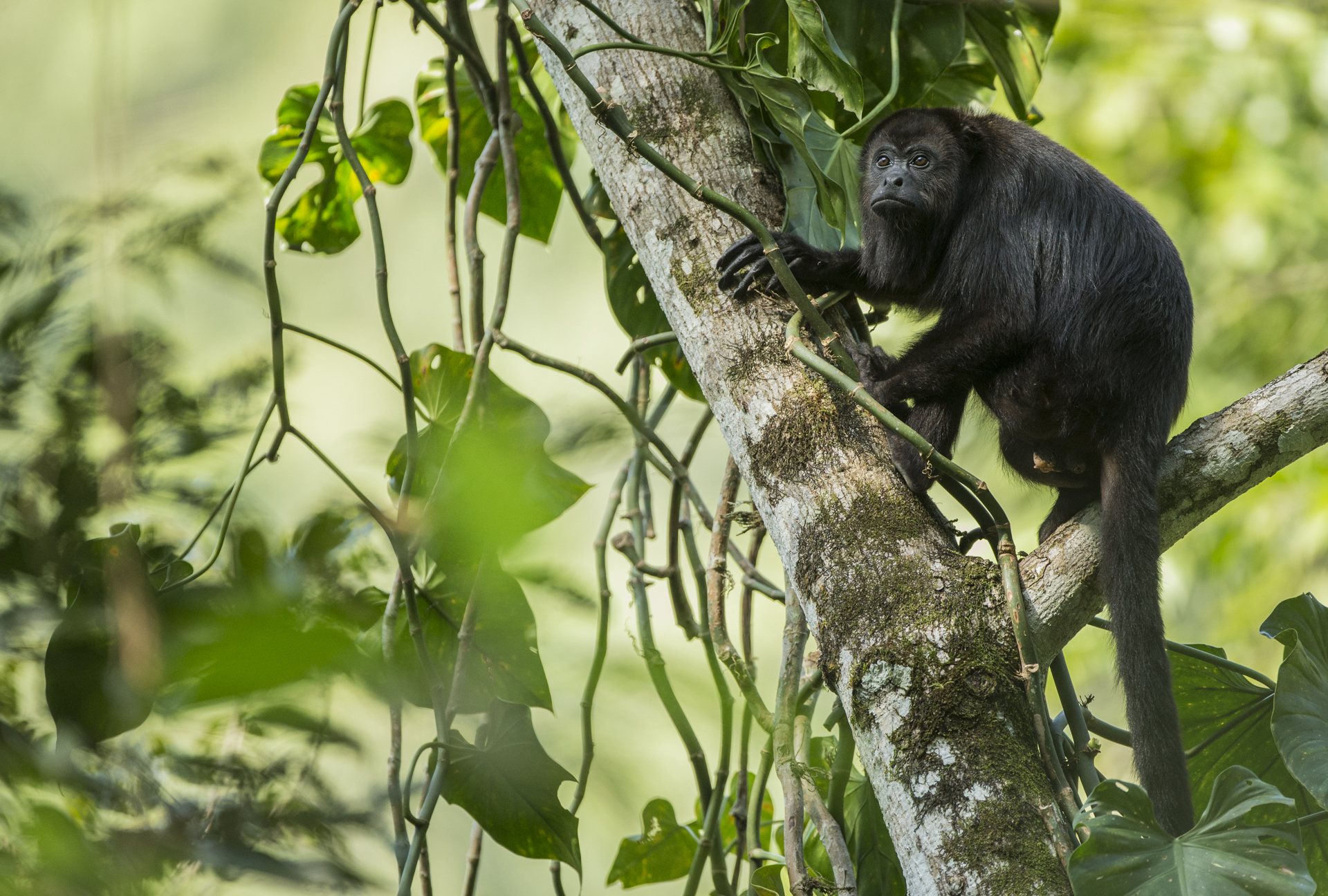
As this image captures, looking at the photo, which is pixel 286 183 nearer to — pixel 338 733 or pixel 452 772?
pixel 452 772

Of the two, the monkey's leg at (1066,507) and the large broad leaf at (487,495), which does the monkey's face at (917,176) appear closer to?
the monkey's leg at (1066,507)

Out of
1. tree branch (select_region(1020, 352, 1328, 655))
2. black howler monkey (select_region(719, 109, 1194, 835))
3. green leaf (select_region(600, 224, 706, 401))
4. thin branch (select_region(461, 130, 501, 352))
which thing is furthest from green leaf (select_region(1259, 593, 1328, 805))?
thin branch (select_region(461, 130, 501, 352))

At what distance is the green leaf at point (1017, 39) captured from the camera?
7.91 feet

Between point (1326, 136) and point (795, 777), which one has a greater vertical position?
point (1326, 136)

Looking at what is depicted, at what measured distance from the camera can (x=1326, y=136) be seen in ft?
22.6

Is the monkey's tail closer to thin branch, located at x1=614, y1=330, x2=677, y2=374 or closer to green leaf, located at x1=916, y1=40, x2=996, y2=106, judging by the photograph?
thin branch, located at x1=614, y1=330, x2=677, y2=374

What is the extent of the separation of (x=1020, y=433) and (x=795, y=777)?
3.03ft

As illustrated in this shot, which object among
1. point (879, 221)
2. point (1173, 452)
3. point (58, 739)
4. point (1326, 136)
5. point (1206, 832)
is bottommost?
point (58, 739)

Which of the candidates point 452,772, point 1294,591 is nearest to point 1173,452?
point 452,772

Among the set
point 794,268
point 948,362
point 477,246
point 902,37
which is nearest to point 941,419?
point 948,362

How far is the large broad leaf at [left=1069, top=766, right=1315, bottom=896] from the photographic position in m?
1.15

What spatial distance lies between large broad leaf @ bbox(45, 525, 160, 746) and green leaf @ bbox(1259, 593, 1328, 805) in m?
1.49

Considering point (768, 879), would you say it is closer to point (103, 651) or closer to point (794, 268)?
point (794, 268)

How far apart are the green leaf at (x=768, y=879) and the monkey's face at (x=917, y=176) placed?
1453mm
